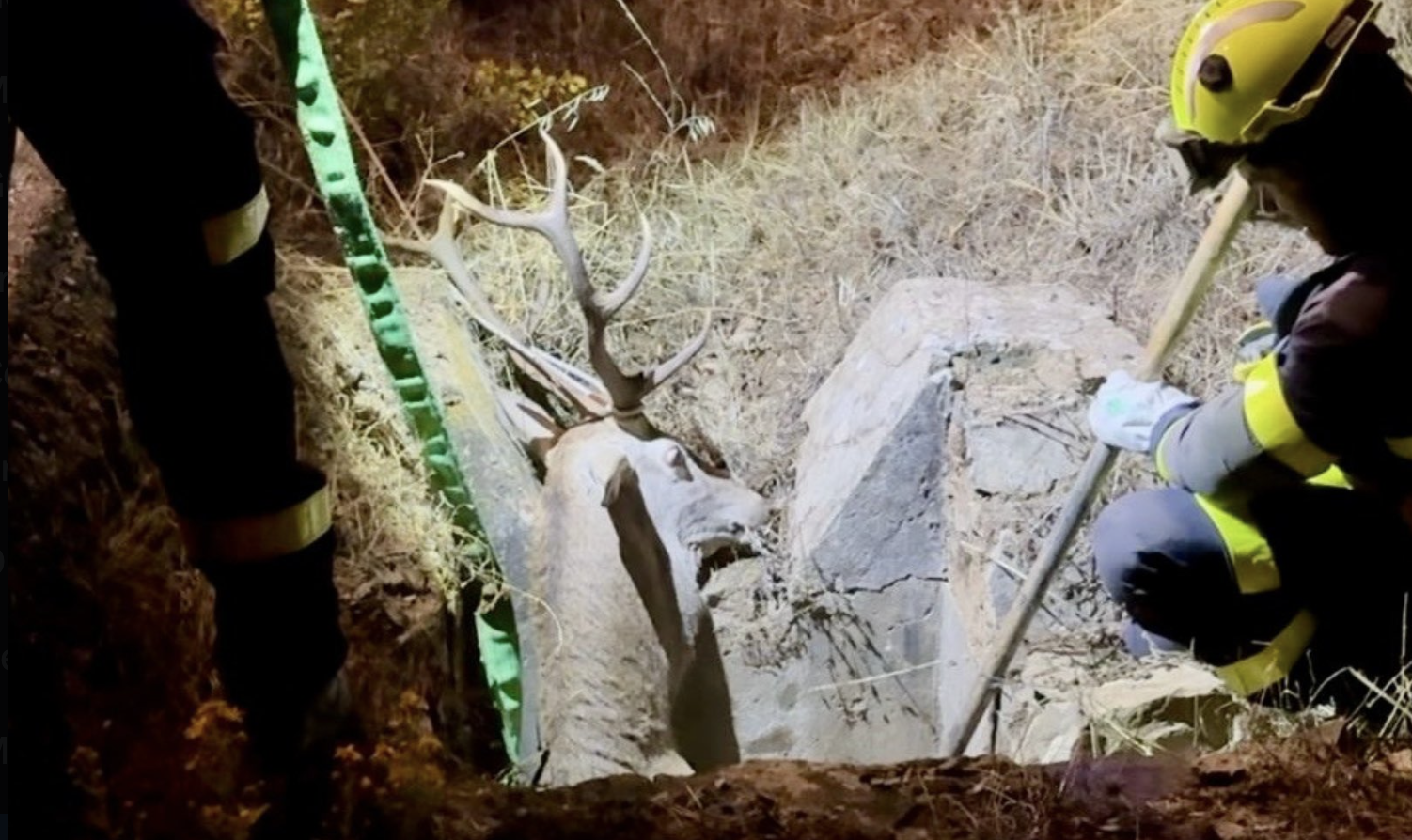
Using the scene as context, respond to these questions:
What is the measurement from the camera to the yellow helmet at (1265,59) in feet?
4.28

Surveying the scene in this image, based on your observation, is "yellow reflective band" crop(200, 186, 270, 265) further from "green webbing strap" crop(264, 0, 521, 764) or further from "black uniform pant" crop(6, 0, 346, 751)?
"green webbing strap" crop(264, 0, 521, 764)

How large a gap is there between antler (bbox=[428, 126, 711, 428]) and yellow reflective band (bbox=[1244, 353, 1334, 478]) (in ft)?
4.67

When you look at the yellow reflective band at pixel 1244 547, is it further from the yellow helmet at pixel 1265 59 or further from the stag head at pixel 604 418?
the stag head at pixel 604 418

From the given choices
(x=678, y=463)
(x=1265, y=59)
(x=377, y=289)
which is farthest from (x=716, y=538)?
(x=1265, y=59)

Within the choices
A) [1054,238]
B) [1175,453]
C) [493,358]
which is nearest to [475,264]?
[493,358]

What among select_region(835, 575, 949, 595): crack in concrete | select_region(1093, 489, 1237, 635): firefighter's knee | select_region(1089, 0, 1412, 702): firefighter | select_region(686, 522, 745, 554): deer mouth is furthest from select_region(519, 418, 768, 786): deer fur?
select_region(1089, 0, 1412, 702): firefighter

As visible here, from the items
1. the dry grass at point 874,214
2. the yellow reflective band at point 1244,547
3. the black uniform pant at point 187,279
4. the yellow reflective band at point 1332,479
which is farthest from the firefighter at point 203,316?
the dry grass at point 874,214

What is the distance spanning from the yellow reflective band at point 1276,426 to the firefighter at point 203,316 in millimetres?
846

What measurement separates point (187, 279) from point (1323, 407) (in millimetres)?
967

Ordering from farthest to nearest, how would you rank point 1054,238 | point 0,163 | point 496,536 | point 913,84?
point 913,84
point 1054,238
point 496,536
point 0,163

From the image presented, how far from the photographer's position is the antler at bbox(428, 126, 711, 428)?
262 centimetres

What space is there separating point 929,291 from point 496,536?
856mm

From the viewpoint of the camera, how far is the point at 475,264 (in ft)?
9.40

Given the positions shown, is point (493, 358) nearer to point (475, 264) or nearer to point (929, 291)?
point (475, 264)
